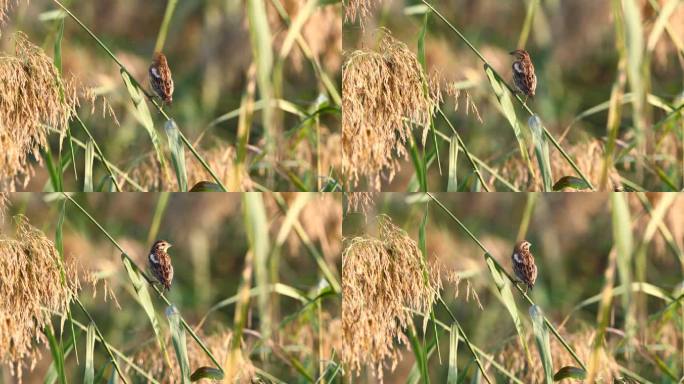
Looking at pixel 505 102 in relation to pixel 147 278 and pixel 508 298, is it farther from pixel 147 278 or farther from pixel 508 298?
pixel 147 278

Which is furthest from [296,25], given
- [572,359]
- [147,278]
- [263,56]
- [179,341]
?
[572,359]

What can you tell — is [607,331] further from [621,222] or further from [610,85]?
[610,85]

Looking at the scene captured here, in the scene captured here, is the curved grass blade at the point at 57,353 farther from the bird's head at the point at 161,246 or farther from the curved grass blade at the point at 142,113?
the curved grass blade at the point at 142,113

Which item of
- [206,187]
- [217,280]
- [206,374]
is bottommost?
[206,374]

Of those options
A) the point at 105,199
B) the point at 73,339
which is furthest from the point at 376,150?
the point at 73,339

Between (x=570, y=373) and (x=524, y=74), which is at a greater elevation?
(x=524, y=74)
